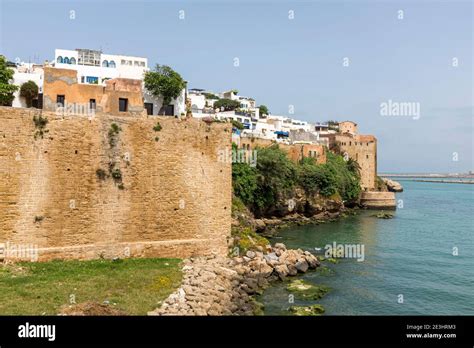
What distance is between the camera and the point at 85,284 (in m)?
13.3

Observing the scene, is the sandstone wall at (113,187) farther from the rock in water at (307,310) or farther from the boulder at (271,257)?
the rock in water at (307,310)

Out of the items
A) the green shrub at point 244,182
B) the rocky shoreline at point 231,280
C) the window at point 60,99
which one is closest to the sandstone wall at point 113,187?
the rocky shoreline at point 231,280

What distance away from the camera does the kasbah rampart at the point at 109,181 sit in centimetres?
1492

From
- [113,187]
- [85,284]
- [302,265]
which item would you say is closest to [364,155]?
[302,265]

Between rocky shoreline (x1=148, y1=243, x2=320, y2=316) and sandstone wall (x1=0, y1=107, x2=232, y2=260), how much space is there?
1329mm

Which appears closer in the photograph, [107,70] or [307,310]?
[307,310]

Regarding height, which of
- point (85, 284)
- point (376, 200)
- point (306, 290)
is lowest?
point (306, 290)

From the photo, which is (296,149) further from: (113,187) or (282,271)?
(113,187)

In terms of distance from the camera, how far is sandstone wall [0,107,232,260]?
14.9 meters

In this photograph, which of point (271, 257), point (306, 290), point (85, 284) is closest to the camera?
point (85, 284)

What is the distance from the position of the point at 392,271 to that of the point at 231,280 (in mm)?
10432

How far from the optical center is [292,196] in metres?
40.9

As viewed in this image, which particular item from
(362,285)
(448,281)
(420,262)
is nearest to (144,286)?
(362,285)
